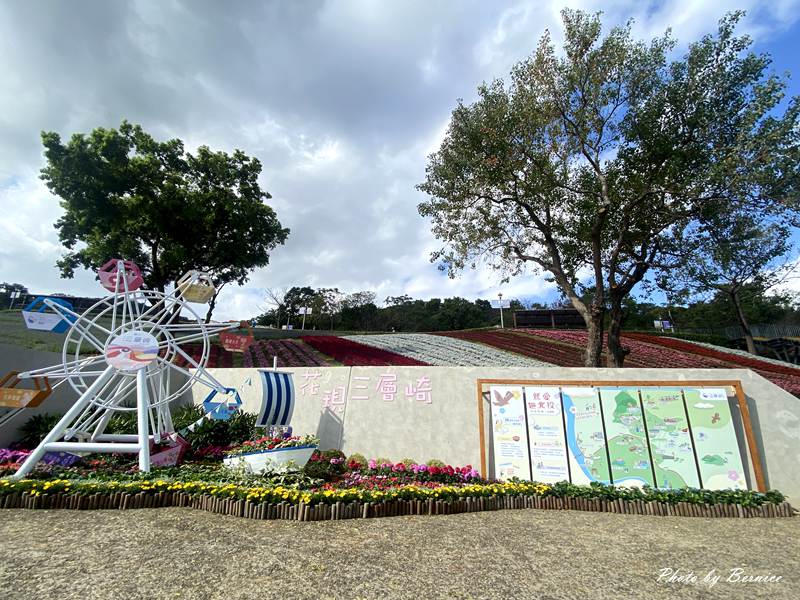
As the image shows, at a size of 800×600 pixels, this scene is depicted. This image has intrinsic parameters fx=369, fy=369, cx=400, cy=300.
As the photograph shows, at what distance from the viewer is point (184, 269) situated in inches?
847

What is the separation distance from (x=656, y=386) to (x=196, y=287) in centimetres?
1037

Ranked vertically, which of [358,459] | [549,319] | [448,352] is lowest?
[358,459]

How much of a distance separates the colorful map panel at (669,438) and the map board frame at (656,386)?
238 mm

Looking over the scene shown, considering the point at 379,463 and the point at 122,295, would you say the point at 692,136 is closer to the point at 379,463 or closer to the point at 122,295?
the point at 379,463

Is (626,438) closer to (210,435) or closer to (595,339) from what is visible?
(595,339)

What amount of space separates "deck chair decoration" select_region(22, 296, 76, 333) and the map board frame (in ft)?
29.6

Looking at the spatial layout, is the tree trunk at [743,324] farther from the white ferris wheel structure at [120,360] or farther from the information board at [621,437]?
the white ferris wheel structure at [120,360]

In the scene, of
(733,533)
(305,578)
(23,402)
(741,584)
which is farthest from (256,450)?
(733,533)

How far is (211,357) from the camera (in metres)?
17.8

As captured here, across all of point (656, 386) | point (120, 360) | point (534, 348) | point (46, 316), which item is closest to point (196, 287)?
point (120, 360)

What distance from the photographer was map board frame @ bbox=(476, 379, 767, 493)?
675 cm

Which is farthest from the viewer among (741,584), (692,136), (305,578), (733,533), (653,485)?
(692,136)

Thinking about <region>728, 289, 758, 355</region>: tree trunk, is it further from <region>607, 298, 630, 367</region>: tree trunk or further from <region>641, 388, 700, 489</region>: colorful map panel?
<region>641, 388, 700, 489</region>: colorful map panel

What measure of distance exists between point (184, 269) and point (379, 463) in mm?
18640
